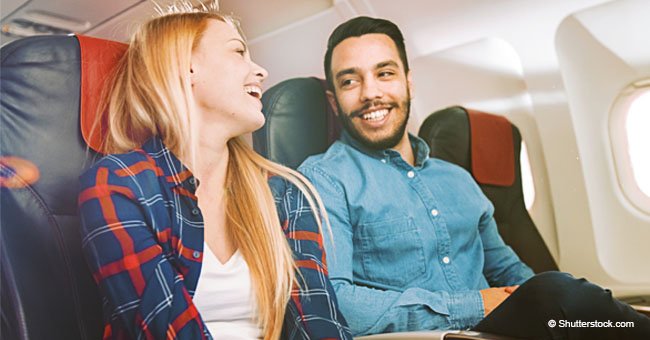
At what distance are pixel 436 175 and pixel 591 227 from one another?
1.17 ft

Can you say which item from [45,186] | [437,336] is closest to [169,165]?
[45,186]

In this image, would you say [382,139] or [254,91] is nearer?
[254,91]

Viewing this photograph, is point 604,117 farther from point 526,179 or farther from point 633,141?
point 526,179

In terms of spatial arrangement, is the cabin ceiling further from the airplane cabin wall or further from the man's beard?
the airplane cabin wall

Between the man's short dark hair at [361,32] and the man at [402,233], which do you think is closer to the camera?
the man at [402,233]

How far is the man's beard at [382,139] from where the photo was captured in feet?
4.75

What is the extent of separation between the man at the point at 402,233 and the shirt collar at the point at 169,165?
27 cm

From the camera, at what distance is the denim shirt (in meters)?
1.37

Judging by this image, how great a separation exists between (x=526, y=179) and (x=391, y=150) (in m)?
0.33

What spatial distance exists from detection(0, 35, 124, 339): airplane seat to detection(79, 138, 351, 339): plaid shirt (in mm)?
65

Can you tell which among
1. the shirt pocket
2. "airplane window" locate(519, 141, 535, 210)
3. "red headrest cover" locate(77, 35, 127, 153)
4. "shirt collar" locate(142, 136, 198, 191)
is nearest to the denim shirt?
the shirt pocket

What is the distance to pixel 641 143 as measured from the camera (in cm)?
148

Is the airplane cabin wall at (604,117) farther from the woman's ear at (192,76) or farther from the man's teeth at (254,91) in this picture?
the woman's ear at (192,76)

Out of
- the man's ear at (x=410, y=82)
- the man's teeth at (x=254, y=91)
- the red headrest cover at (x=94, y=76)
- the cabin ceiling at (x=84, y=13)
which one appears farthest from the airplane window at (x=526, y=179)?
the red headrest cover at (x=94, y=76)
